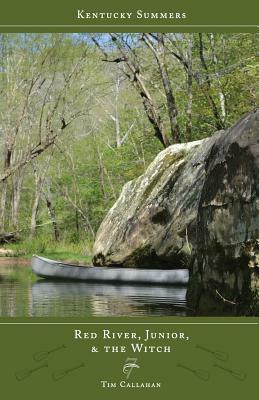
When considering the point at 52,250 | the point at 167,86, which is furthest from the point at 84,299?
the point at 52,250

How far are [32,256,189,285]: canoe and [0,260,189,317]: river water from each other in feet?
0.54

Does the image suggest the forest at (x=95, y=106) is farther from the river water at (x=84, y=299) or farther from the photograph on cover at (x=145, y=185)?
the river water at (x=84, y=299)

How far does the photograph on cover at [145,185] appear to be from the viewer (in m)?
5.80

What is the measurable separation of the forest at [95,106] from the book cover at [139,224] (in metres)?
0.09

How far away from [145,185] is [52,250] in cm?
829

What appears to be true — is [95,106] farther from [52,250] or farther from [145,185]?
[145,185]

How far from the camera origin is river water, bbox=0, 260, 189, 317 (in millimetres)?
7617

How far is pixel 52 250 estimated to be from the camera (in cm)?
2105

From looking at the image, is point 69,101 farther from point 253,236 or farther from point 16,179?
point 253,236
